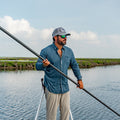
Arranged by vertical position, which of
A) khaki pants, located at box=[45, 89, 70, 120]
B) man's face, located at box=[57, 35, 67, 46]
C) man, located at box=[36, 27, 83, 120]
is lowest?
khaki pants, located at box=[45, 89, 70, 120]

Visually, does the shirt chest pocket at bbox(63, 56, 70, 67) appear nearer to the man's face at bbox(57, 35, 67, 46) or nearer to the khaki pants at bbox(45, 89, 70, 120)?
the man's face at bbox(57, 35, 67, 46)

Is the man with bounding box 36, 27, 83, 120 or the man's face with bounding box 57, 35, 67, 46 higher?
the man's face with bounding box 57, 35, 67, 46

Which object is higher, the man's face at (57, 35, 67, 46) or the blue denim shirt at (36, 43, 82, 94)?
the man's face at (57, 35, 67, 46)

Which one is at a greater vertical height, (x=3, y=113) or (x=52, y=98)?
(x=52, y=98)

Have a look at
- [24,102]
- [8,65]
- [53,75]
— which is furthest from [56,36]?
[8,65]

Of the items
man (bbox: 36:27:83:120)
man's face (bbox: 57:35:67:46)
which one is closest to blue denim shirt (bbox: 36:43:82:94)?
man (bbox: 36:27:83:120)

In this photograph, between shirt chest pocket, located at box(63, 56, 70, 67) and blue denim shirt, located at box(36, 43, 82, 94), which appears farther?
shirt chest pocket, located at box(63, 56, 70, 67)

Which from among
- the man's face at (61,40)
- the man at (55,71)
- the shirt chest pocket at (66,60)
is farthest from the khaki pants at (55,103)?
the man's face at (61,40)

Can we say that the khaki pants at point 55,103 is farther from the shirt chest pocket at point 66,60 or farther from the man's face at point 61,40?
the man's face at point 61,40

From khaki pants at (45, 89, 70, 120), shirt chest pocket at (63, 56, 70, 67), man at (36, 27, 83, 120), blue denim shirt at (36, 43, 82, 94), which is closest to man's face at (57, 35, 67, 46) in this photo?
man at (36, 27, 83, 120)

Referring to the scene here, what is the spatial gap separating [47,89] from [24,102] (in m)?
13.3

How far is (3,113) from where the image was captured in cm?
1328

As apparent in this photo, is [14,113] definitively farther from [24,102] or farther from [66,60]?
[66,60]

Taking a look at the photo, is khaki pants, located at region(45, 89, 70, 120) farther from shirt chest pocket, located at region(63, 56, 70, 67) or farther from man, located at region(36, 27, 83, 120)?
shirt chest pocket, located at region(63, 56, 70, 67)
